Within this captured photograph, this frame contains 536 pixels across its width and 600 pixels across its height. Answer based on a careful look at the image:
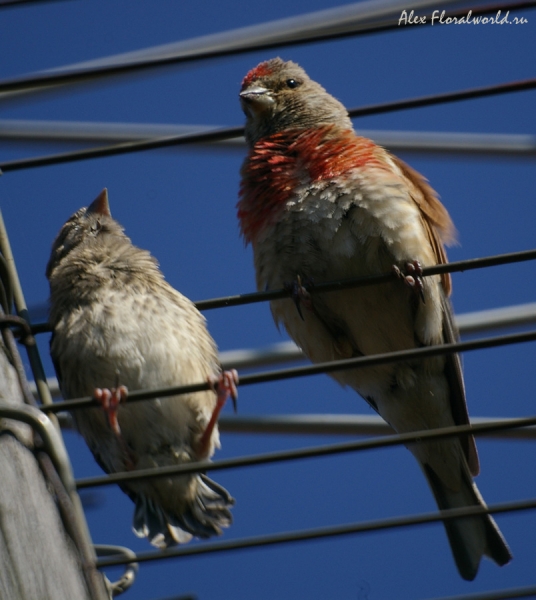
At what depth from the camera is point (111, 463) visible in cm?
400

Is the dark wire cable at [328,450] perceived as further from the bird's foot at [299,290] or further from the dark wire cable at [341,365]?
the bird's foot at [299,290]

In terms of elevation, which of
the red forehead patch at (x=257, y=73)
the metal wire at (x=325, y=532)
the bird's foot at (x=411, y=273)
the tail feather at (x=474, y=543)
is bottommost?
the tail feather at (x=474, y=543)

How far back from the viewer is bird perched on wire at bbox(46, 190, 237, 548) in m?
3.77

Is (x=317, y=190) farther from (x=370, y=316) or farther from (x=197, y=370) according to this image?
(x=197, y=370)

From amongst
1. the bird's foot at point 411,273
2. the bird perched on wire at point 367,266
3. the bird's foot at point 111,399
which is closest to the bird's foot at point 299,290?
the bird perched on wire at point 367,266

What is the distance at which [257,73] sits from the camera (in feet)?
16.0

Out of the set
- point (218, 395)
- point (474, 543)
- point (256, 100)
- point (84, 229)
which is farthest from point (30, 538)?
point (256, 100)

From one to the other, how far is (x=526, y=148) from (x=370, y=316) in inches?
62.7

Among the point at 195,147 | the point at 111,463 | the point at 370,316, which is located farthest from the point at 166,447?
the point at 195,147

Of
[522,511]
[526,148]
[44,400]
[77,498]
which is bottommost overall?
[522,511]

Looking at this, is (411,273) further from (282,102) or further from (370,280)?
(282,102)

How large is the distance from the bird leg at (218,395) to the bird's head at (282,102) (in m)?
1.47

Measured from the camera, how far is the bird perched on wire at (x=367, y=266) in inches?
148

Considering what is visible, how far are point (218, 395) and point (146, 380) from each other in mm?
391
